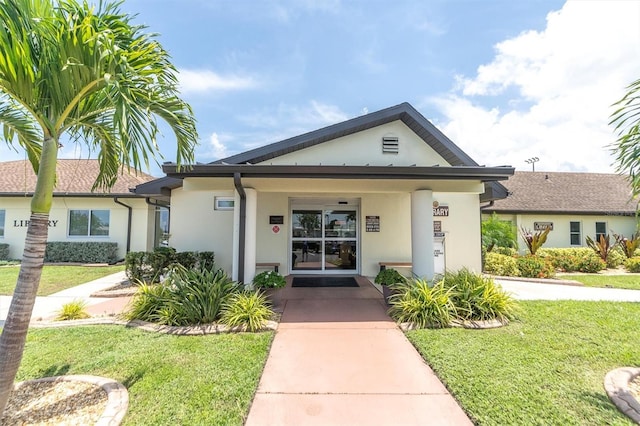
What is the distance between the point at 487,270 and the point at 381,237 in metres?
5.37

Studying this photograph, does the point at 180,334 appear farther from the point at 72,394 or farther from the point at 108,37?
the point at 108,37

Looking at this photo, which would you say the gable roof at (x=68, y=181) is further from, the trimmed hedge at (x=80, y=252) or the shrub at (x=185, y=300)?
the shrub at (x=185, y=300)

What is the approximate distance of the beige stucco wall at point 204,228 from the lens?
10641mm

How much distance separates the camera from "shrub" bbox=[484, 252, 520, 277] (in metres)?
11.8

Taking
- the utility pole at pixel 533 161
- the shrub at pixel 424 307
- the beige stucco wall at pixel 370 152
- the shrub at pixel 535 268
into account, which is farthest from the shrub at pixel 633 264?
the utility pole at pixel 533 161

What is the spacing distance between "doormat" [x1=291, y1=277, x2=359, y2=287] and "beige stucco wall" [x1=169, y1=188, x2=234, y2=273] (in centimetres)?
286

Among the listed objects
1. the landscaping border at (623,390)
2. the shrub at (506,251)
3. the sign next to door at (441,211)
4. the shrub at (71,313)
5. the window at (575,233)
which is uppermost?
the sign next to door at (441,211)

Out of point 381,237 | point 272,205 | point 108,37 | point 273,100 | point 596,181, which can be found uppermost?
point 273,100

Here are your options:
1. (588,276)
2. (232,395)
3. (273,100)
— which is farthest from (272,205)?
(588,276)

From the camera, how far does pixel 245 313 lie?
564 centimetres

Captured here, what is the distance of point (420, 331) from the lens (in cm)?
543

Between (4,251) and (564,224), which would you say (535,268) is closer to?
(564,224)

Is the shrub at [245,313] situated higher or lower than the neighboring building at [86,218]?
lower

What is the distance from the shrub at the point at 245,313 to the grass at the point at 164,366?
0.95 feet
